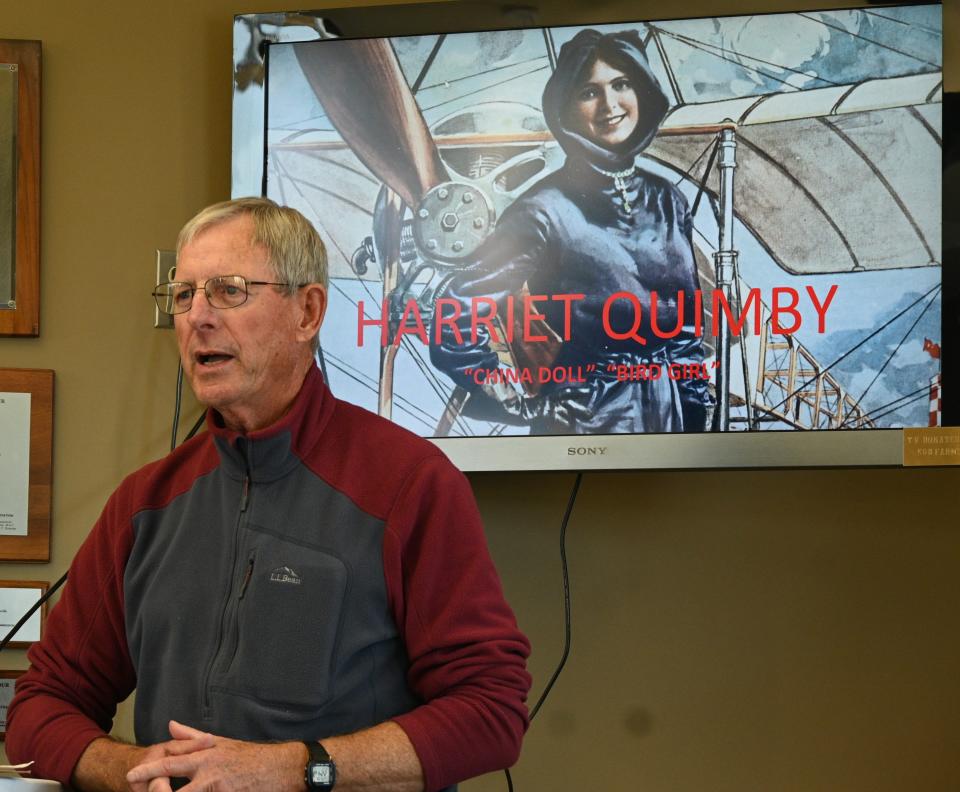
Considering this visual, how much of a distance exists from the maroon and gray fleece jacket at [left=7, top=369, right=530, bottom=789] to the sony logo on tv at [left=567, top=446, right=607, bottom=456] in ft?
1.88

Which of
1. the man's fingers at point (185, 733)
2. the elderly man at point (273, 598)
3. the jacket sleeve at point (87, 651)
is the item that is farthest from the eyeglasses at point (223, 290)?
the man's fingers at point (185, 733)

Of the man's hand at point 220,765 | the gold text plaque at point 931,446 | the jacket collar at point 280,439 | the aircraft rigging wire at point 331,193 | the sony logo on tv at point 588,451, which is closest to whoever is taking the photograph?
the man's hand at point 220,765

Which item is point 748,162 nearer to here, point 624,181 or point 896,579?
point 624,181

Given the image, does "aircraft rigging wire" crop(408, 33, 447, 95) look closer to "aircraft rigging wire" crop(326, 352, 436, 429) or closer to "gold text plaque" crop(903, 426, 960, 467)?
"aircraft rigging wire" crop(326, 352, 436, 429)

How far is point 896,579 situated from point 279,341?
1297 millimetres

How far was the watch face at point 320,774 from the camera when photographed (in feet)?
4.18

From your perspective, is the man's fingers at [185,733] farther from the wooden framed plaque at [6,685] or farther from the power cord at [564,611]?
the wooden framed plaque at [6,685]

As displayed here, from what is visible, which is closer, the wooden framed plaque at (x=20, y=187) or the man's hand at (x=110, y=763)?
the man's hand at (x=110, y=763)

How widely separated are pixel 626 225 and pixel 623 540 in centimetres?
62

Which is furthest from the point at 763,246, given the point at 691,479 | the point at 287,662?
the point at 287,662

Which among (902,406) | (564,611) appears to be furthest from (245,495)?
(902,406)

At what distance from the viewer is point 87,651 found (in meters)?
1.57

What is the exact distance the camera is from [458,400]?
2107 millimetres

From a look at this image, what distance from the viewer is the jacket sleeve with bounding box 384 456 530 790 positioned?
4.42ft
